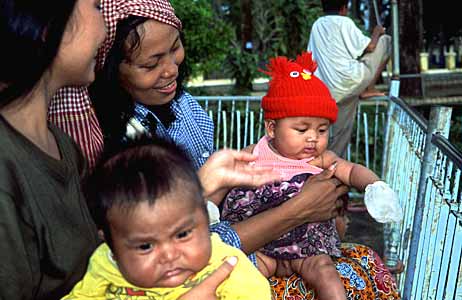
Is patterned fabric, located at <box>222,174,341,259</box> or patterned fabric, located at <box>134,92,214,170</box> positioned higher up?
patterned fabric, located at <box>134,92,214,170</box>

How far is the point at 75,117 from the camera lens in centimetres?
213

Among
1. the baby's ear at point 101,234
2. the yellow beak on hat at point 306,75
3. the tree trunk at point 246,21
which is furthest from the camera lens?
the tree trunk at point 246,21

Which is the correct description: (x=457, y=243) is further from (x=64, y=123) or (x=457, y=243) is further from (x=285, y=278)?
(x=64, y=123)

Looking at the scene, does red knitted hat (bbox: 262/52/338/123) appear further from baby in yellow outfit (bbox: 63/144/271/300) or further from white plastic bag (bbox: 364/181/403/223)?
baby in yellow outfit (bbox: 63/144/271/300)

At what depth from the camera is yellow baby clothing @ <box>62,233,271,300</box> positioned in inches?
64.7

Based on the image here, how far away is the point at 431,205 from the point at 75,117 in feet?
5.61

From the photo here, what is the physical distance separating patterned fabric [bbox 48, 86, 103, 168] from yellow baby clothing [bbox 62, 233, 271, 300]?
1.71ft

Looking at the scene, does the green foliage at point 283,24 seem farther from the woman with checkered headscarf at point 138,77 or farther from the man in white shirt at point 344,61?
the woman with checkered headscarf at point 138,77

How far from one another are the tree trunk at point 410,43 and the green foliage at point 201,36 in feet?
15.9

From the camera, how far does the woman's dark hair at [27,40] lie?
1482 mm

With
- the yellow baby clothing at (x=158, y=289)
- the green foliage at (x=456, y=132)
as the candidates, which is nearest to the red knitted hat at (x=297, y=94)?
the yellow baby clothing at (x=158, y=289)

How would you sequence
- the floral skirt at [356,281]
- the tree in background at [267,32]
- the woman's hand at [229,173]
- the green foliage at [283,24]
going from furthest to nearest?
the green foliage at [283,24] < the tree in background at [267,32] < the floral skirt at [356,281] < the woman's hand at [229,173]

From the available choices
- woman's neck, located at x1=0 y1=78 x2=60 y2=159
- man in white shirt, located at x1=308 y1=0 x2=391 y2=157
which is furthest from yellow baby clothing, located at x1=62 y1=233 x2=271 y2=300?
man in white shirt, located at x1=308 y1=0 x2=391 y2=157

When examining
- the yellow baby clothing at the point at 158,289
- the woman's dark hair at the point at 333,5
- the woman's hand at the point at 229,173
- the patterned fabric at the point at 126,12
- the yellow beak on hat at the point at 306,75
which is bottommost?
the yellow baby clothing at the point at 158,289
